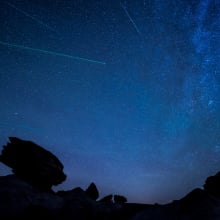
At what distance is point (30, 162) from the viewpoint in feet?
71.9

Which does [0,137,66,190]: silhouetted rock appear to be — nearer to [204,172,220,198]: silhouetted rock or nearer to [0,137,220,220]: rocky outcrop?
[0,137,220,220]: rocky outcrop

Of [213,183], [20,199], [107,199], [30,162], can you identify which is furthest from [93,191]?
[213,183]

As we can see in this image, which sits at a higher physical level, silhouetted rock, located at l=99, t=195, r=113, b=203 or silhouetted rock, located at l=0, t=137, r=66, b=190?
silhouetted rock, located at l=0, t=137, r=66, b=190

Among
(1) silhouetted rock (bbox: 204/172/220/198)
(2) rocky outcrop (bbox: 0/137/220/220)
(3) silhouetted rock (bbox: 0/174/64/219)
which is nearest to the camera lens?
(2) rocky outcrop (bbox: 0/137/220/220)

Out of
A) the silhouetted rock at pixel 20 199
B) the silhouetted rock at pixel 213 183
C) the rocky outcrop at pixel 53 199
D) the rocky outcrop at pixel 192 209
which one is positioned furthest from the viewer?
the silhouetted rock at pixel 213 183

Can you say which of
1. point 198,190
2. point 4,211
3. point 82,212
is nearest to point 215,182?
point 198,190

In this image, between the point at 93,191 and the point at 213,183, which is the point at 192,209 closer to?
the point at 213,183

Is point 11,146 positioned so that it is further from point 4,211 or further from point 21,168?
point 4,211

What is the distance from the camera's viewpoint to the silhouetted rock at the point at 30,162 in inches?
849

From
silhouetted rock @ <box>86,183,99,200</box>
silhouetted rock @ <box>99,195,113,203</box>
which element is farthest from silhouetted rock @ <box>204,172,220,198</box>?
silhouetted rock @ <box>86,183,99,200</box>

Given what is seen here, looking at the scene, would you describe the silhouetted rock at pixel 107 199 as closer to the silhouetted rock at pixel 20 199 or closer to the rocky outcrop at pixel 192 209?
the silhouetted rock at pixel 20 199

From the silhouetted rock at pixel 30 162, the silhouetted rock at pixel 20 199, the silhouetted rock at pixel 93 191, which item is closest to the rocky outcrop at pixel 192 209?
the silhouetted rock at pixel 20 199

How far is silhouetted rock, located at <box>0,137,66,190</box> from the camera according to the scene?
70.7ft

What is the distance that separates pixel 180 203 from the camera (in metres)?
11.9
